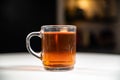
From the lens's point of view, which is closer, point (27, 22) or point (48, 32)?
point (48, 32)

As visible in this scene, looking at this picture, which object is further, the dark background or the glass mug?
the dark background

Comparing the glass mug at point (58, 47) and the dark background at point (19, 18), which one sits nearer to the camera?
the glass mug at point (58, 47)

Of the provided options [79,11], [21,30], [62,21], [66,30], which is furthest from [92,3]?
[66,30]

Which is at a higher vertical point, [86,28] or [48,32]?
[48,32]

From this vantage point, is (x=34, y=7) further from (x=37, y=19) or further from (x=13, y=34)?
(x=13, y=34)
